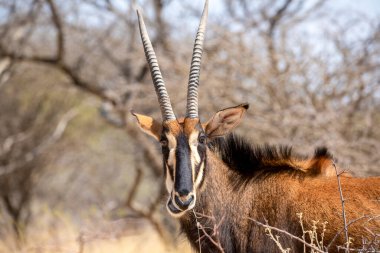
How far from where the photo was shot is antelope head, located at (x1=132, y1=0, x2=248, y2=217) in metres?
5.34

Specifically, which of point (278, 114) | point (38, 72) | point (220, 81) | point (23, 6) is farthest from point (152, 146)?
point (38, 72)

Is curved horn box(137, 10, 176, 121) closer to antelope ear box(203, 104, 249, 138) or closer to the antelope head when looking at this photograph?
the antelope head

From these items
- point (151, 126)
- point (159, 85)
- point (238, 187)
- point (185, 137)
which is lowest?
point (238, 187)

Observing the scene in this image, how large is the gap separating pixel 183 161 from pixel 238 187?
0.78 meters

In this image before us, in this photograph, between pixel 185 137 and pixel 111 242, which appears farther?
pixel 111 242

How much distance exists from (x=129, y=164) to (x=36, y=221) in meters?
4.99

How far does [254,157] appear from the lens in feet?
20.1

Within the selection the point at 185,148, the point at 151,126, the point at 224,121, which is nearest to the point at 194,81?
the point at 224,121

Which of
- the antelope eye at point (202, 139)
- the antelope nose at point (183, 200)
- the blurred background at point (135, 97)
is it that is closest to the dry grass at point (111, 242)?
the blurred background at point (135, 97)

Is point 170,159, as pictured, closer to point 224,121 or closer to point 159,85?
point 224,121

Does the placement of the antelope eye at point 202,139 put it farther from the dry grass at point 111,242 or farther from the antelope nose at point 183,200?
the dry grass at point 111,242

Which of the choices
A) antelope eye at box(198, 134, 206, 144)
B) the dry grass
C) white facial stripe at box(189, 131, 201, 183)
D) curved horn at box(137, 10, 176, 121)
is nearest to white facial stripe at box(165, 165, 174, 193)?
white facial stripe at box(189, 131, 201, 183)

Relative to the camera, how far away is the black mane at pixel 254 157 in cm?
597

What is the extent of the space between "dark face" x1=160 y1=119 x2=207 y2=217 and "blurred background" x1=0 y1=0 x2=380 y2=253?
80 cm
